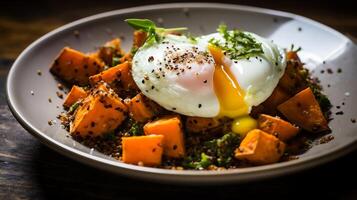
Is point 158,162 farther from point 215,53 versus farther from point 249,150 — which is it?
point 215,53

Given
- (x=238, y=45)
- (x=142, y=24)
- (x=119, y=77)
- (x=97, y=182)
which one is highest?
(x=142, y=24)

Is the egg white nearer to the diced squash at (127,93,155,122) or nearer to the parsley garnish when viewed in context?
the diced squash at (127,93,155,122)

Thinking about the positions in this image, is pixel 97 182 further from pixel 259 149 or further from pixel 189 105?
pixel 259 149

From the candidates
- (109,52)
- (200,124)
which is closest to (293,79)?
(200,124)

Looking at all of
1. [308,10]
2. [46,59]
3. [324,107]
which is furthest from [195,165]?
[308,10]

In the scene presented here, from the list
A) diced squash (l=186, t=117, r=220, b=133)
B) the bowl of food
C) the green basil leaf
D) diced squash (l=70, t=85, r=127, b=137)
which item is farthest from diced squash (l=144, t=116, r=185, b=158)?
the green basil leaf

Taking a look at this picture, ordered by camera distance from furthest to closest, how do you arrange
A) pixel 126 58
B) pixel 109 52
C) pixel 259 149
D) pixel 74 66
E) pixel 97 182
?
pixel 109 52 < pixel 74 66 < pixel 126 58 < pixel 97 182 < pixel 259 149

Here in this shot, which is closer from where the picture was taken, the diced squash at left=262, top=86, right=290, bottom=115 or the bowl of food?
the bowl of food
